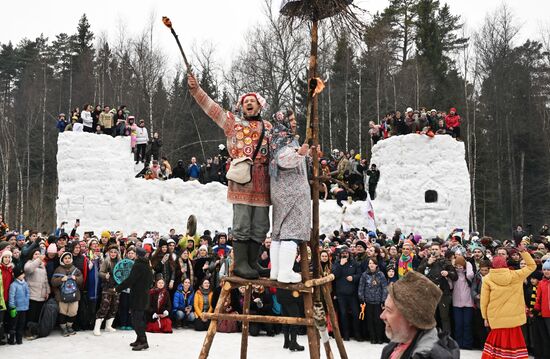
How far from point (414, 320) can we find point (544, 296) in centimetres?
617

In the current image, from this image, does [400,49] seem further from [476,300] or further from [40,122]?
[476,300]

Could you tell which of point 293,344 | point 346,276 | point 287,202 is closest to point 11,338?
point 293,344

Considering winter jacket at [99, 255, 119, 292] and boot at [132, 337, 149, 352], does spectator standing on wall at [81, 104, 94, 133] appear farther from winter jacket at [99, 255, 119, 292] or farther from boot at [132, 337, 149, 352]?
boot at [132, 337, 149, 352]

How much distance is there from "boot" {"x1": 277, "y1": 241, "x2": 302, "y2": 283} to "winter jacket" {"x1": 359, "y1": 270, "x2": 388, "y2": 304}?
5.38m

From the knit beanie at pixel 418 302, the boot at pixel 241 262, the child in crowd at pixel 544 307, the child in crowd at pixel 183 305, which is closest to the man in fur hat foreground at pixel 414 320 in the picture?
the knit beanie at pixel 418 302

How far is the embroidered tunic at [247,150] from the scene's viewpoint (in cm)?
414

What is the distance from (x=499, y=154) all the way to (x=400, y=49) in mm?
Answer: 9197

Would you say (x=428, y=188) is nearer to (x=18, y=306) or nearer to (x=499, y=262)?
(x=499, y=262)

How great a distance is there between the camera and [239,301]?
1010cm

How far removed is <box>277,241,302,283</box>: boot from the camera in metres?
3.98

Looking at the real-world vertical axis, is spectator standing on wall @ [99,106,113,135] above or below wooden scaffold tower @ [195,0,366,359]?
above

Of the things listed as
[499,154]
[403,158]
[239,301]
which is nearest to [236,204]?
[239,301]

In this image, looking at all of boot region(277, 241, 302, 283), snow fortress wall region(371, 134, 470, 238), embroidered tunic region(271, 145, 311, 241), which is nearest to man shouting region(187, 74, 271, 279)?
embroidered tunic region(271, 145, 311, 241)

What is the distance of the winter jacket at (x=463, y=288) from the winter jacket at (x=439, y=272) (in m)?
0.10
